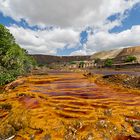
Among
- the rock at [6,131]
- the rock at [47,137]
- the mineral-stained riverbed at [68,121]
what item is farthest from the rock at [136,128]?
the rock at [6,131]

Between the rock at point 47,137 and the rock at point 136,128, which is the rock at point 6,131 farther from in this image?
the rock at point 136,128

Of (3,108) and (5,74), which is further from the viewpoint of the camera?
(5,74)

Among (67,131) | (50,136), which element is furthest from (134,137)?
(50,136)

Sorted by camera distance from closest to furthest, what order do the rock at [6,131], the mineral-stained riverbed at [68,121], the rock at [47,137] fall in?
the rock at [47,137] → the mineral-stained riverbed at [68,121] → the rock at [6,131]

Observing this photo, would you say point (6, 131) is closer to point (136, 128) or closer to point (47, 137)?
point (47, 137)

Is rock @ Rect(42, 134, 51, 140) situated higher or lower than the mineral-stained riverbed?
lower

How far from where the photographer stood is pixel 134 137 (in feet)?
29.0

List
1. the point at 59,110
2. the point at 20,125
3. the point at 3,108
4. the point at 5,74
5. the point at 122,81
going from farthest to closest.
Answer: the point at 5,74, the point at 122,81, the point at 3,108, the point at 59,110, the point at 20,125

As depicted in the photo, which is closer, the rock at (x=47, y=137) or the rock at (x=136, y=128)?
the rock at (x=47, y=137)

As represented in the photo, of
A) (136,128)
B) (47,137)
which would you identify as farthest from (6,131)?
(136,128)

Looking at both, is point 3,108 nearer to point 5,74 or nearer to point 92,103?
point 92,103

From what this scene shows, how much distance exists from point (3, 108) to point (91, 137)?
21.5ft

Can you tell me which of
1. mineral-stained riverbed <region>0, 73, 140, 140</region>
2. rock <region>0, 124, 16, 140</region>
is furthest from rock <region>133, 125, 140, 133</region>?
rock <region>0, 124, 16, 140</region>

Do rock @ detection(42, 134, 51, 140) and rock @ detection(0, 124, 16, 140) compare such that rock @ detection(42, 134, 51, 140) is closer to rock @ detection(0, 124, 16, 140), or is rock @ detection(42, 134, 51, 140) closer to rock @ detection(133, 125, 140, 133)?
rock @ detection(0, 124, 16, 140)
